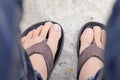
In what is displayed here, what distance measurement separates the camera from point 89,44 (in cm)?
151

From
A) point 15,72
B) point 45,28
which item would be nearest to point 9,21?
point 15,72

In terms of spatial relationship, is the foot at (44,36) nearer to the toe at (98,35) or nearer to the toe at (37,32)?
the toe at (37,32)

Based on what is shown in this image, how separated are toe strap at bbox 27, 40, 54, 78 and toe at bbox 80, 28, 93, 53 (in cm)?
15

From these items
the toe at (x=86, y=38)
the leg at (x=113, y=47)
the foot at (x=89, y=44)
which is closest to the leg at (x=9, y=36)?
the leg at (x=113, y=47)

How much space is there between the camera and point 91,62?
1428mm

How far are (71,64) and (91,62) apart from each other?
112 mm

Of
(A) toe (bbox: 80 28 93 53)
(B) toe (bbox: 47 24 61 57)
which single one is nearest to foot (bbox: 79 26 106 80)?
(A) toe (bbox: 80 28 93 53)

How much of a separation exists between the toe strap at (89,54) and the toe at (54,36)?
0.13 m

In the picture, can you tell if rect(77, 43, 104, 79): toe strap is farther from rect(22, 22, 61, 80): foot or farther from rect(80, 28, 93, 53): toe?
rect(22, 22, 61, 80): foot

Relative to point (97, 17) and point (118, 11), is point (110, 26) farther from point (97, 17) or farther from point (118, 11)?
point (97, 17)

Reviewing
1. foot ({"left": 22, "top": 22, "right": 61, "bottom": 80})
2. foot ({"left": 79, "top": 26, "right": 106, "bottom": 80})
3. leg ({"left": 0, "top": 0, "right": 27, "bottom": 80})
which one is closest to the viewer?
leg ({"left": 0, "top": 0, "right": 27, "bottom": 80})

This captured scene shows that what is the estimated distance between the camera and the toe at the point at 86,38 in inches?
59.6

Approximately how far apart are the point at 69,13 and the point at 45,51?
0.23 m

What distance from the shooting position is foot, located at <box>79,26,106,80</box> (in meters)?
1.39
